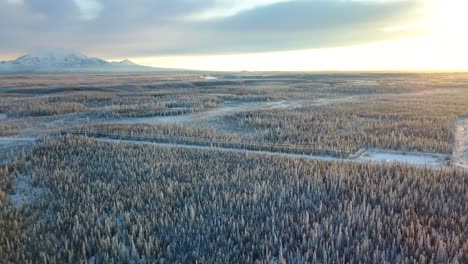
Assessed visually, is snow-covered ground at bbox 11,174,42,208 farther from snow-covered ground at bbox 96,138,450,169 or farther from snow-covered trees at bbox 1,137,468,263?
snow-covered ground at bbox 96,138,450,169

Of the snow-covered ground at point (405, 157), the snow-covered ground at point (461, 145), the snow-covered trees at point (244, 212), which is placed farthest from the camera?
the snow-covered ground at point (461, 145)

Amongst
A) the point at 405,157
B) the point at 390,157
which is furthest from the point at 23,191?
the point at 405,157

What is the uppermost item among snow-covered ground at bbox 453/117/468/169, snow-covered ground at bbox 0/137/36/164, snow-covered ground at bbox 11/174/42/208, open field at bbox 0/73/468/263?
open field at bbox 0/73/468/263

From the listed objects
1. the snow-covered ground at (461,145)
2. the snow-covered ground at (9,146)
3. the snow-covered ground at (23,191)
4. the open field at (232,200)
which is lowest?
the snow-covered ground at (461,145)

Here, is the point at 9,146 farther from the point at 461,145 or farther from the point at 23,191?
the point at 461,145

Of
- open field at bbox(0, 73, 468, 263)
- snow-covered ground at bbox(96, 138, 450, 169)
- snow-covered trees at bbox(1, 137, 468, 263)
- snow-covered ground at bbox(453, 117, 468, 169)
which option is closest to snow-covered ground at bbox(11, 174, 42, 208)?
open field at bbox(0, 73, 468, 263)

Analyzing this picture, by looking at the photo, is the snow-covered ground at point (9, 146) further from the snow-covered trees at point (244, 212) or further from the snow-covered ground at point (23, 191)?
the snow-covered ground at point (23, 191)

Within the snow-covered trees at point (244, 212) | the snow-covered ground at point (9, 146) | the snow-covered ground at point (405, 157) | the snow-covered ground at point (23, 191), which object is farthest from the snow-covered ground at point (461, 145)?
the snow-covered ground at point (9, 146)
